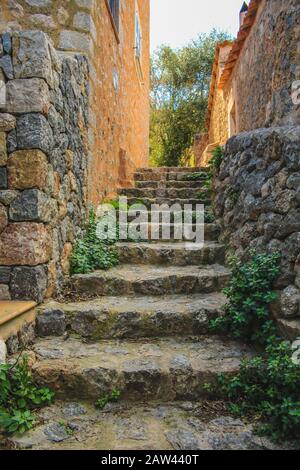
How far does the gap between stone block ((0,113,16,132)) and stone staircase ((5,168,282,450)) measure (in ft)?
4.45

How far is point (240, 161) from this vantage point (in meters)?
3.55

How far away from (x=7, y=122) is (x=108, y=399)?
2.04 metres

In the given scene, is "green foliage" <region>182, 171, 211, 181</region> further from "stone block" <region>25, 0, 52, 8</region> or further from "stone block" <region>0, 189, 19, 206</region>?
"stone block" <region>0, 189, 19, 206</region>

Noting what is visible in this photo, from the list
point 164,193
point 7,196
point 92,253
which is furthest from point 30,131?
point 164,193

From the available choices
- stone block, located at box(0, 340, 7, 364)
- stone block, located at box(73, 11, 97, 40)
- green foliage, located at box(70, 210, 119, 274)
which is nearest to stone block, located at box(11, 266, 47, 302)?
stone block, located at box(0, 340, 7, 364)

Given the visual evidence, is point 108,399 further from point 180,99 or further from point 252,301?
point 180,99

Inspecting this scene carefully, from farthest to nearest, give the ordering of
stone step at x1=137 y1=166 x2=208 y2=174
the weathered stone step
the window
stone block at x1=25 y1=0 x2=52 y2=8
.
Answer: stone step at x1=137 y1=166 x2=208 y2=174, the window, stone block at x1=25 y1=0 x2=52 y2=8, the weathered stone step

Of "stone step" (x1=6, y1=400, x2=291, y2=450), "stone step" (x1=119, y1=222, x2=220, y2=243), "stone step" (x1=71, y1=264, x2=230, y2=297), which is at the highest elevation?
"stone step" (x1=119, y1=222, x2=220, y2=243)

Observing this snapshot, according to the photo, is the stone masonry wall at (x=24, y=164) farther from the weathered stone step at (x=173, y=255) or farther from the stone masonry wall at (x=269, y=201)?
the stone masonry wall at (x=269, y=201)

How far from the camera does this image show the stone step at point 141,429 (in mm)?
1860

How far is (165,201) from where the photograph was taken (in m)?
5.16

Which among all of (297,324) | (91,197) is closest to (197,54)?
(91,197)

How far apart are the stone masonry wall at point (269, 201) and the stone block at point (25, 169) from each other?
1745 millimetres

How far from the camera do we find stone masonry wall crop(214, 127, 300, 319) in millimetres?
2439
